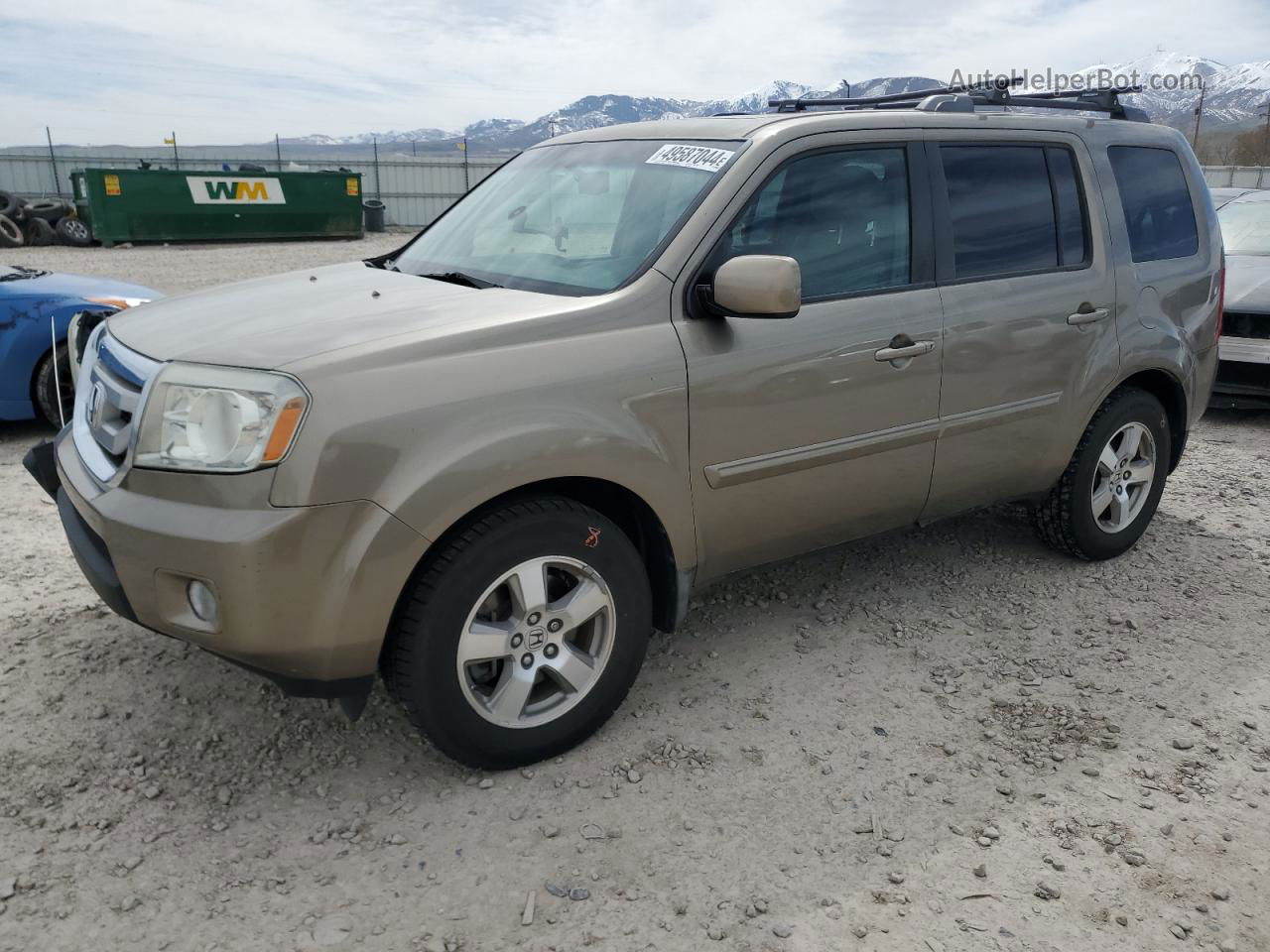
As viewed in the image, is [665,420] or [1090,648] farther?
[1090,648]

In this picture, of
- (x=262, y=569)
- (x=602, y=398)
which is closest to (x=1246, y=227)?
(x=602, y=398)

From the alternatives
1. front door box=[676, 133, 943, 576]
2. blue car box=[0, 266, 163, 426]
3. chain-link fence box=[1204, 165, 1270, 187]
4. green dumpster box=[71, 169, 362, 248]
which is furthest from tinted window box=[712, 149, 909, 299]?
A: chain-link fence box=[1204, 165, 1270, 187]

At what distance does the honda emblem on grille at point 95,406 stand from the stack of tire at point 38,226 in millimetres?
21933

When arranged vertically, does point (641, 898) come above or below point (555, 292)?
below

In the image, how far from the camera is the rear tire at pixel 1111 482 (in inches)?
166

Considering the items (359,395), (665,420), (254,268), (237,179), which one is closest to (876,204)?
(665,420)

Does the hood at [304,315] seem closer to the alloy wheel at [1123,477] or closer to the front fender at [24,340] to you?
the alloy wheel at [1123,477]

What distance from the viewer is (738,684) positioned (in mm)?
3439

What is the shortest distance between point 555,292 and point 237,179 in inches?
902

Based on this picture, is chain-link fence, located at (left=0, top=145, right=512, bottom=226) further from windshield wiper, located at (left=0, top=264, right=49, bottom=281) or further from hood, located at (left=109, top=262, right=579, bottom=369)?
hood, located at (left=109, top=262, right=579, bottom=369)

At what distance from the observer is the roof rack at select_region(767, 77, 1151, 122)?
389 centimetres

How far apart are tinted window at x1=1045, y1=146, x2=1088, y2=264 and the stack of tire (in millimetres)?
22893

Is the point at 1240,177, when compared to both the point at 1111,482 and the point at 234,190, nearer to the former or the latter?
the point at 234,190

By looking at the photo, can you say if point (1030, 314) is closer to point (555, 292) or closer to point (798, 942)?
point (555, 292)
